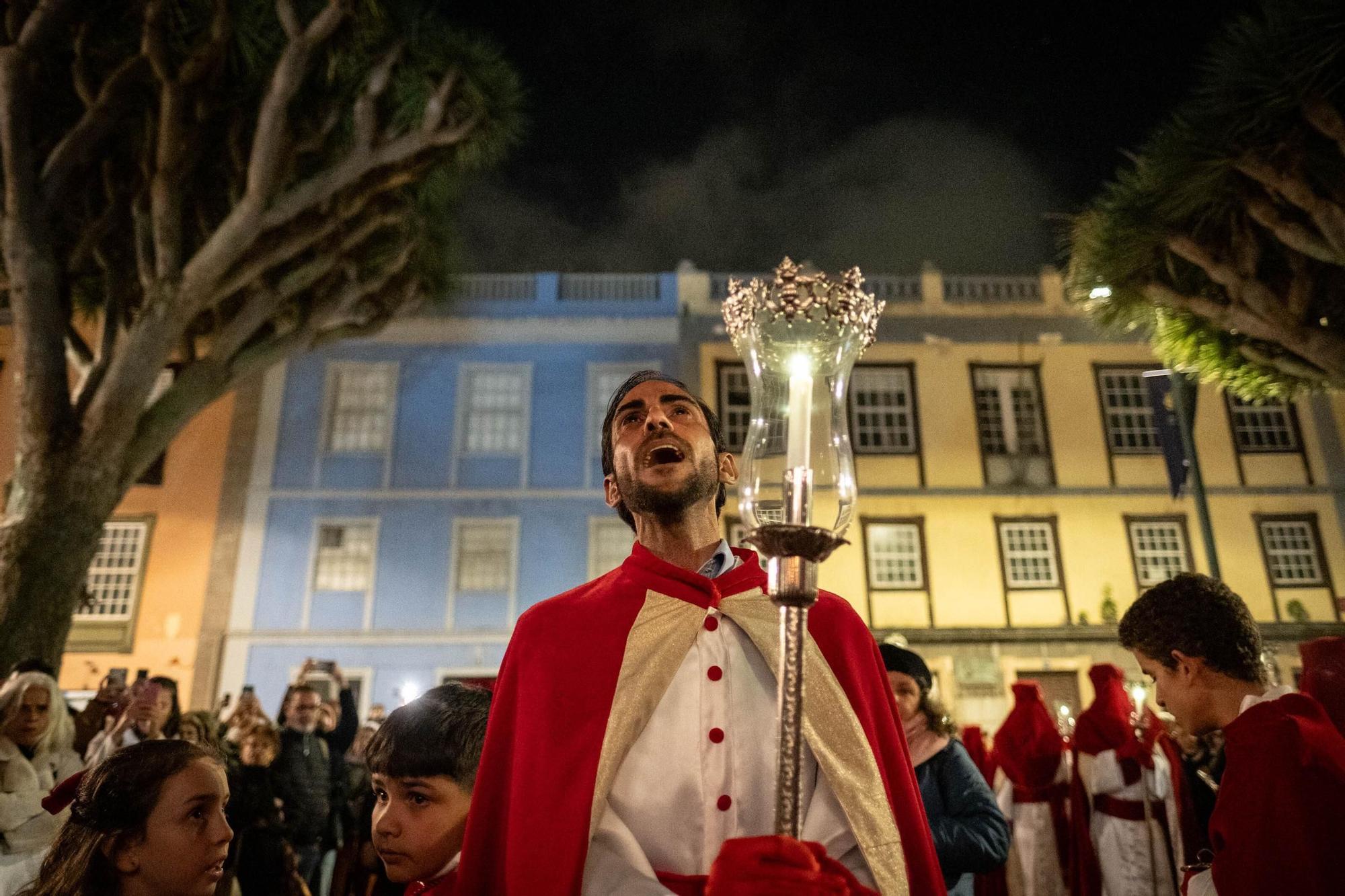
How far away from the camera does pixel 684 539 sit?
7.14ft

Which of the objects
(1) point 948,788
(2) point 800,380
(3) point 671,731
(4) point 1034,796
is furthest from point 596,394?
(2) point 800,380

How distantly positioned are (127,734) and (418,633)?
461 inches

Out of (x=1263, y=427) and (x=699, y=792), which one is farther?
(x=1263, y=427)

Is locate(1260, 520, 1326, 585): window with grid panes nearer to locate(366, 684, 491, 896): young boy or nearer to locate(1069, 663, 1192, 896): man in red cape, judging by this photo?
locate(1069, 663, 1192, 896): man in red cape

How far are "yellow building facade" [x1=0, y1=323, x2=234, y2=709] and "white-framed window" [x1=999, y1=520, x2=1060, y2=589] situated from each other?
16009 mm

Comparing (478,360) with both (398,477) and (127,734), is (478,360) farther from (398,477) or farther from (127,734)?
(127,734)

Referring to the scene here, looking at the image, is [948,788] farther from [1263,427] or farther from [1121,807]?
[1263,427]

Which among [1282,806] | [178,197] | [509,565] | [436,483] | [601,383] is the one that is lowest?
[1282,806]

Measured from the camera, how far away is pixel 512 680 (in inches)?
79.5

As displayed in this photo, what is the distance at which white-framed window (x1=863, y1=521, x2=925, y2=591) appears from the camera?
17.8 meters

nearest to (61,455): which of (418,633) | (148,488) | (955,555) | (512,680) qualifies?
(512,680)

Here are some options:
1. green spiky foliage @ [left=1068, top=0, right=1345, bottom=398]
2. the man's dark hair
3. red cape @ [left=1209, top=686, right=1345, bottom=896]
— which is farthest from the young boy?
green spiky foliage @ [left=1068, top=0, right=1345, bottom=398]

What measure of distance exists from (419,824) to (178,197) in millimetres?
8073

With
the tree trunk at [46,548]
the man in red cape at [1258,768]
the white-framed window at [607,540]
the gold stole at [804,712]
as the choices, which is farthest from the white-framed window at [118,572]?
the man in red cape at [1258,768]
